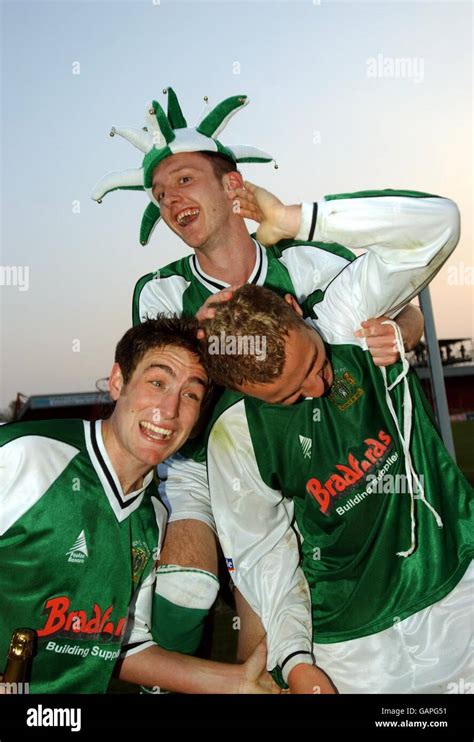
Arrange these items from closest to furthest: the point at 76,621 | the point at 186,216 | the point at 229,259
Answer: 1. the point at 76,621
2. the point at 186,216
3. the point at 229,259

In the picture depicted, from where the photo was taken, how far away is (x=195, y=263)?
10.6 ft

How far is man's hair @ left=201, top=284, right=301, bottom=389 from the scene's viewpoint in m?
2.25

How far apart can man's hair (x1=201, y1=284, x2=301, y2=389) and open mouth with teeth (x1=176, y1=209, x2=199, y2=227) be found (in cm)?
78

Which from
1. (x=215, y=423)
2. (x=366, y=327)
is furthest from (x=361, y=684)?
(x=366, y=327)

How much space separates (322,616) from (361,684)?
240 mm

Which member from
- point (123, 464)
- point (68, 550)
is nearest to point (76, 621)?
point (68, 550)

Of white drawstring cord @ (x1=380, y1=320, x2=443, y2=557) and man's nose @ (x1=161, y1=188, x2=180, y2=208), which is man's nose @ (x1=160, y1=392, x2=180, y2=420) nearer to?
white drawstring cord @ (x1=380, y1=320, x2=443, y2=557)

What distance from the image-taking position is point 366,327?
250 centimetres

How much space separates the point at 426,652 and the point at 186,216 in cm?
175

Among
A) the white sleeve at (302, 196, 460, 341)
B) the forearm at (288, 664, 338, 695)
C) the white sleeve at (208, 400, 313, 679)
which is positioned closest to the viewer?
the white sleeve at (302, 196, 460, 341)

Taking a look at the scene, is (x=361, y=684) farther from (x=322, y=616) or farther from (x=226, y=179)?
(x=226, y=179)

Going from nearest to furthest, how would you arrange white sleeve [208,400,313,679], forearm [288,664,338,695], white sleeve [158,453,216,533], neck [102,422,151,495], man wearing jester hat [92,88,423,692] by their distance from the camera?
1. forearm [288,664,338,695]
2. white sleeve [208,400,313,679]
3. neck [102,422,151,495]
4. man wearing jester hat [92,88,423,692]
5. white sleeve [158,453,216,533]

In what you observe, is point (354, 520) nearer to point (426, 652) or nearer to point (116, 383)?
point (426, 652)

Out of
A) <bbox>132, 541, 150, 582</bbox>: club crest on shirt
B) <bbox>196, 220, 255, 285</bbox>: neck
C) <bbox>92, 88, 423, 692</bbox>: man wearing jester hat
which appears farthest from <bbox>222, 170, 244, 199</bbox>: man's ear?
<bbox>132, 541, 150, 582</bbox>: club crest on shirt
